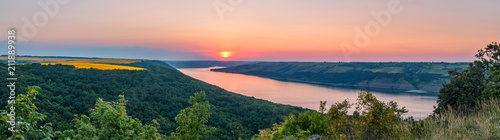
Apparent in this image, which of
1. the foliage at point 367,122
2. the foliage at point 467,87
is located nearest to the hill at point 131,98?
the foliage at point 467,87

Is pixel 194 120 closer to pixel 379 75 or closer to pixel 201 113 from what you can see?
pixel 201 113

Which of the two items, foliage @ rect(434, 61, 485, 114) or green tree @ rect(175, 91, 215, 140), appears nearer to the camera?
green tree @ rect(175, 91, 215, 140)

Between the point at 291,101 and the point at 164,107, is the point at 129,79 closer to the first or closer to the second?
the point at 164,107

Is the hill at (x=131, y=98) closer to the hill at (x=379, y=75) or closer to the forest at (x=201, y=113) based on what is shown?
the forest at (x=201, y=113)

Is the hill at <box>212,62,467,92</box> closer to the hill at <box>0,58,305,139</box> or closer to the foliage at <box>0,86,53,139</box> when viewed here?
the hill at <box>0,58,305,139</box>

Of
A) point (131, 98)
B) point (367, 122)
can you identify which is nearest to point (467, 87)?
point (367, 122)

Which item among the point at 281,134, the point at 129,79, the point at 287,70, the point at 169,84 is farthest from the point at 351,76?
the point at 281,134

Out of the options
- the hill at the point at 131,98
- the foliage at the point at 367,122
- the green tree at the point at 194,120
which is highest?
the foliage at the point at 367,122

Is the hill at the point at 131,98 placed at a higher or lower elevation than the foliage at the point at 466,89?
lower

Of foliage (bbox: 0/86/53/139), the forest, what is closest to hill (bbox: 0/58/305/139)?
the forest
